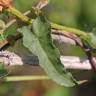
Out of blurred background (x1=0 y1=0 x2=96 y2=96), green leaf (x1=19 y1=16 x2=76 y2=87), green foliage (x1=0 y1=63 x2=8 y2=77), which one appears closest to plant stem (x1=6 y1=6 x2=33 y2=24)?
green leaf (x1=19 y1=16 x2=76 y2=87)

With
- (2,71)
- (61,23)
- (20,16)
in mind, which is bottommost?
(61,23)

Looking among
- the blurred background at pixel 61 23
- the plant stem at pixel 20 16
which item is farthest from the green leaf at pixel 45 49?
the blurred background at pixel 61 23

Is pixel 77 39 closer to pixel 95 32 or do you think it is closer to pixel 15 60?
pixel 95 32

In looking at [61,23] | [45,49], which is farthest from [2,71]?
[61,23]

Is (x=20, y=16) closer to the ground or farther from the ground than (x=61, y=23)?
farther from the ground

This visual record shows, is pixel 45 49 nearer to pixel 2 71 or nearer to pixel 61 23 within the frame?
pixel 2 71

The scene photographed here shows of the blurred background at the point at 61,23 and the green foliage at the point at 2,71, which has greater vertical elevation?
the green foliage at the point at 2,71

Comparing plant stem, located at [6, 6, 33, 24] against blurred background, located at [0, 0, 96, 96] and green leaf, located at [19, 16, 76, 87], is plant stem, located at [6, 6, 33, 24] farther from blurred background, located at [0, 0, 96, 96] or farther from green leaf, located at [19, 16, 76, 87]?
blurred background, located at [0, 0, 96, 96]

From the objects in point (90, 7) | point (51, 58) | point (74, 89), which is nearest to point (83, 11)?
point (90, 7)

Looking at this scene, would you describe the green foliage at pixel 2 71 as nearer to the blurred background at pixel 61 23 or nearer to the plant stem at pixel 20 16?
the plant stem at pixel 20 16
